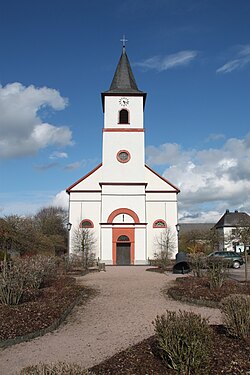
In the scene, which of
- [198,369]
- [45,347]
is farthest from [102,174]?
[198,369]

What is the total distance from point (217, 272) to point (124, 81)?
28.0 metres

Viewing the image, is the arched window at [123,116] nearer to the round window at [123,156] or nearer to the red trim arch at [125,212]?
the round window at [123,156]

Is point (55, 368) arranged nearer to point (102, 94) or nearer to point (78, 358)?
point (78, 358)

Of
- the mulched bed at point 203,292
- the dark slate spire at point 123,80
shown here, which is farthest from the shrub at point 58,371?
the dark slate spire at point 123,80

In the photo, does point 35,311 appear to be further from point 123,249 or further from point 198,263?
point 123,249

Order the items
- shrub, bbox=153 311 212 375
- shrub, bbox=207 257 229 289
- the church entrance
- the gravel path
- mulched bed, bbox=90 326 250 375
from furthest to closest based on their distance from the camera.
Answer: the church entrance
shrub, bbox=207 257 229 289
the gravel path
mulched bed, bbox=90 326 250 375
shrub, bbox=153 311 212 375

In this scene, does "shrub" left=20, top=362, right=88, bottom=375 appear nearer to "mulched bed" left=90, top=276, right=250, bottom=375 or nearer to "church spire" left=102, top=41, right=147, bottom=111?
"mulched bed" left=90, top=276, right=250, bottom=375

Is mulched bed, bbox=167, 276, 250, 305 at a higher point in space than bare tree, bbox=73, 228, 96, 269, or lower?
lower

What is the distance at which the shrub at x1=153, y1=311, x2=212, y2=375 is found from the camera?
5281 millimetres

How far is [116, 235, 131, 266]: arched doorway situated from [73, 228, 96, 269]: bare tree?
2463mm

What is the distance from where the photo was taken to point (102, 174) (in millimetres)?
35250

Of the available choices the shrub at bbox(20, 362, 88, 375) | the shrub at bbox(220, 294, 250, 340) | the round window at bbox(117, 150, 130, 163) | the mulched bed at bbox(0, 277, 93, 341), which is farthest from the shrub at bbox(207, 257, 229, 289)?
the round window at bbox(117, 150, 130, 163)

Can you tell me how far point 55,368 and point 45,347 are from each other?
397cm

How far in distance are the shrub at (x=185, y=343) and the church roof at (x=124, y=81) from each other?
107 feet
